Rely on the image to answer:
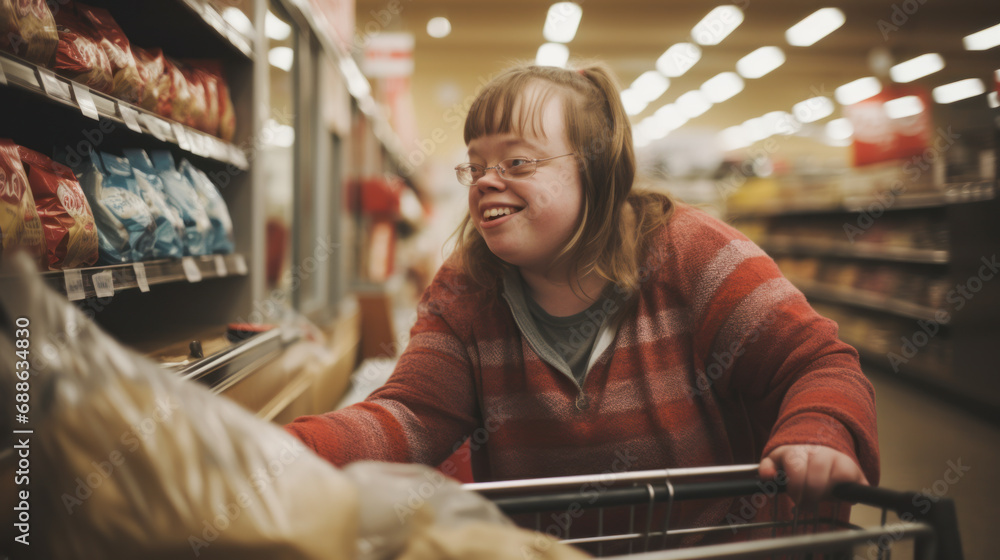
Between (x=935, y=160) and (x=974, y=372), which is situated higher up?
(x=935, y=160)

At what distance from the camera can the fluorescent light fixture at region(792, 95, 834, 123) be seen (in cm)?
1429

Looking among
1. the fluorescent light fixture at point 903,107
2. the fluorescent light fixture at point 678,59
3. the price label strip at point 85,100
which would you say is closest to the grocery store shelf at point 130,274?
the price label strip at point 85,100

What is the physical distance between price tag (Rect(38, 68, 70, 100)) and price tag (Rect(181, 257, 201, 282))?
620mm

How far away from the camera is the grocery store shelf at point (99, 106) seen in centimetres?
101

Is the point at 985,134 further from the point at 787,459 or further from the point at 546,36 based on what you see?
the point at 546,36

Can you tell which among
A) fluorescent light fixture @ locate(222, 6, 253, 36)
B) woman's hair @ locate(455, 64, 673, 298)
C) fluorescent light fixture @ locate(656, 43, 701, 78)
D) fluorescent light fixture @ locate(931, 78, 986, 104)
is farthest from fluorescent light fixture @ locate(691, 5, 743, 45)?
woman's hair @ locate(455, 64, 673, 298)

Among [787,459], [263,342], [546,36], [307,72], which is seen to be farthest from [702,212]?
[546,36]

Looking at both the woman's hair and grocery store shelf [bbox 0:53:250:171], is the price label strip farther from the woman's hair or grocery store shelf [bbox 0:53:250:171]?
the woman's hair

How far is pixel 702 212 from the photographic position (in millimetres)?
1456

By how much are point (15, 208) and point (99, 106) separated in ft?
1.20

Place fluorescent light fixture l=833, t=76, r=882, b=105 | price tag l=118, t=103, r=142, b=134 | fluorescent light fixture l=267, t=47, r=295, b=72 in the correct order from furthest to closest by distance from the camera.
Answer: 1. fluorescent light fixture l=833, t=76, r=882, b=105
2. fluorescent light fixture l=267, t=47, r=295, b=72
3. price tag l=118, t=103, r=142, b=134

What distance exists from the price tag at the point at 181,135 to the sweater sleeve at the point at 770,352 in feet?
4.38

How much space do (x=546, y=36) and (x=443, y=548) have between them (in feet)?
35.9

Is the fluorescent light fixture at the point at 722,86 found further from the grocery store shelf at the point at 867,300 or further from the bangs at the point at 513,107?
the bangs at the point at 513,107
